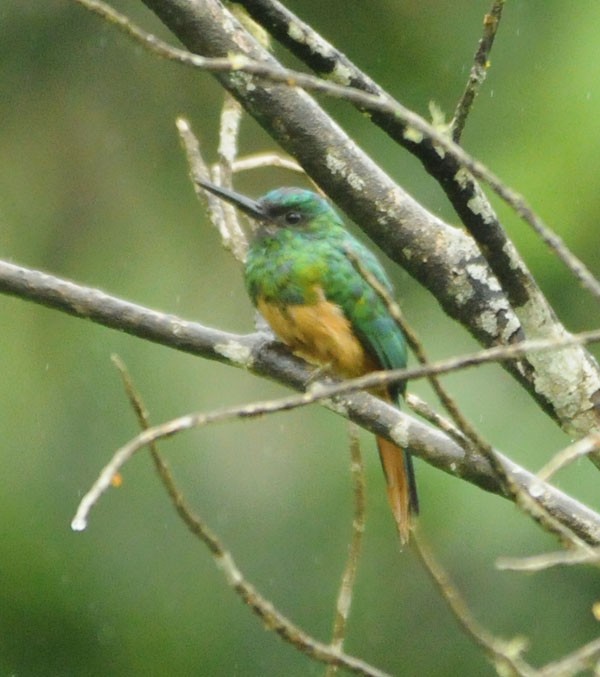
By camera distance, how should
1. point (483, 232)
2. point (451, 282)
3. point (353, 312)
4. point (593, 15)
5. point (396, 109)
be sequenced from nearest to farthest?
1. point (396, 109)
2. point (483, 232)
3. point (451, 282)
4. point (353, 312)
5. point (593, 15)

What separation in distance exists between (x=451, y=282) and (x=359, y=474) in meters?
0.38

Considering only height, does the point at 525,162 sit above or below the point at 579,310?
above

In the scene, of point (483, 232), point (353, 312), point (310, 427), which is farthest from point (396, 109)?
point (310, 427)

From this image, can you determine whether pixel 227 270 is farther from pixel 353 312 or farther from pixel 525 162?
pixel 353 312

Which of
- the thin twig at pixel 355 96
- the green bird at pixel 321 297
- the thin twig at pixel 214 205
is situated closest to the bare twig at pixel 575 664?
the thin twig at pixel 355 96

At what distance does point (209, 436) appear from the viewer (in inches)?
245

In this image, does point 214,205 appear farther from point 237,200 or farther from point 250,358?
point 250,358

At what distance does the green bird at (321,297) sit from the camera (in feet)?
11.4

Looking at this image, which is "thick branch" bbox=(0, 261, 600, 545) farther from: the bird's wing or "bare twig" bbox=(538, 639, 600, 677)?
the bird's wing

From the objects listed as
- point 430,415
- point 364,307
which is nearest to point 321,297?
point 364,307

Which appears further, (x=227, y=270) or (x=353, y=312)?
(x=227, y=270)

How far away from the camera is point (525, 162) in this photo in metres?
5.46

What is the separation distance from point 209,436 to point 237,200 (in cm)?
303

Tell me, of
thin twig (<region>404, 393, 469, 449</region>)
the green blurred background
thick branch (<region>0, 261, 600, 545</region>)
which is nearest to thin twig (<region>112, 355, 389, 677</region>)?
thick branch (<region>0, 261, 600, 545</region>)
